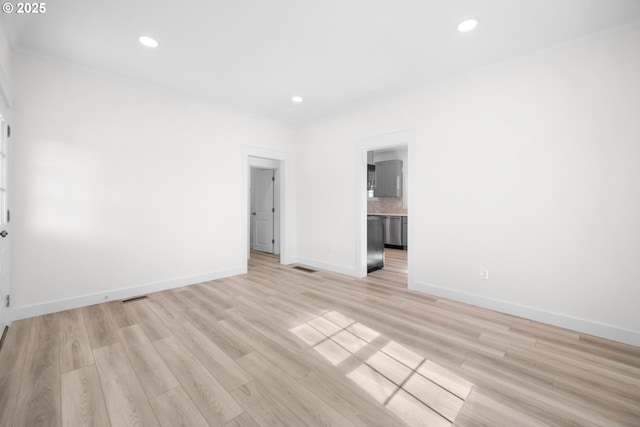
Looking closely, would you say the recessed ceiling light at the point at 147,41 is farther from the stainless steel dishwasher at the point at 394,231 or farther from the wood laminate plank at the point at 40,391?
the stainless steel dishwasher at the point at 394,231

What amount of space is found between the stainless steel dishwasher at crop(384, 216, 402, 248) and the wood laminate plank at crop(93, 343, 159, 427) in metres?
6.33

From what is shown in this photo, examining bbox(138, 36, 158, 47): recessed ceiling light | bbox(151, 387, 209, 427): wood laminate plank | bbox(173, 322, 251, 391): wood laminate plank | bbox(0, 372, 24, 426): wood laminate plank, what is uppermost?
bbox(138, 36, 158, 47): recessed ceiling light

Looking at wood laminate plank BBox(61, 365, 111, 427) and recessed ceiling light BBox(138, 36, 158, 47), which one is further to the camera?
recessed ceiling light BBox(138, 36, 158, 47)

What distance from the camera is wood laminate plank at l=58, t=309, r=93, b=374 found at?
2036mm

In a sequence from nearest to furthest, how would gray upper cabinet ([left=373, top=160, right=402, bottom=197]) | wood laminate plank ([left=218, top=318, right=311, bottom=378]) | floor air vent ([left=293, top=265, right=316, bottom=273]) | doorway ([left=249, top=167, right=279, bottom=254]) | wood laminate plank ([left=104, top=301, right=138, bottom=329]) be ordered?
1. wood laminate plank ([left=218, top=318, right=311, bottom=378])
2. wood laminate plank ([left=104, top=301, right=138, bottom=329])
3. floor air vent ([left=293, top=265, right=316, bottom=273])
4. doorway ([left=249, top=167, right=279, bottom=254])
5. gray upper cabinet ([left=373, top=160, right=402, bottom=197])

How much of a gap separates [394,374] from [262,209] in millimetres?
5504

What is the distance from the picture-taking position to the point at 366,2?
2.14 meters

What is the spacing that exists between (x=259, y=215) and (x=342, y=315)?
454cm

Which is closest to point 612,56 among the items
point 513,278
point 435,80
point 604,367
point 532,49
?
point 532,49

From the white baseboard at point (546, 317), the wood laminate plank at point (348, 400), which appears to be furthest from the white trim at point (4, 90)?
the white baseboard at point (546, 317)

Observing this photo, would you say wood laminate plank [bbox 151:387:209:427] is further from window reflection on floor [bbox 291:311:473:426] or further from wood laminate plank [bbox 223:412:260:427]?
window reflection on floor [bbox 291:311:473:426]

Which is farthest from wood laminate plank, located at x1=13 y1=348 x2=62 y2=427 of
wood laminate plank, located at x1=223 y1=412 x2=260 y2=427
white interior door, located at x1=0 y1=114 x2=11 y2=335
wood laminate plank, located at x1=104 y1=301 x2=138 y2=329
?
wood laminate plank, located at x1=223 y1=412 x2=260 y2=427

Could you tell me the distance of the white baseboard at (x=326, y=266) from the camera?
4591 millimetres

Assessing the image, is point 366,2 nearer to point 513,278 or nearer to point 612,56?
point 612,56
